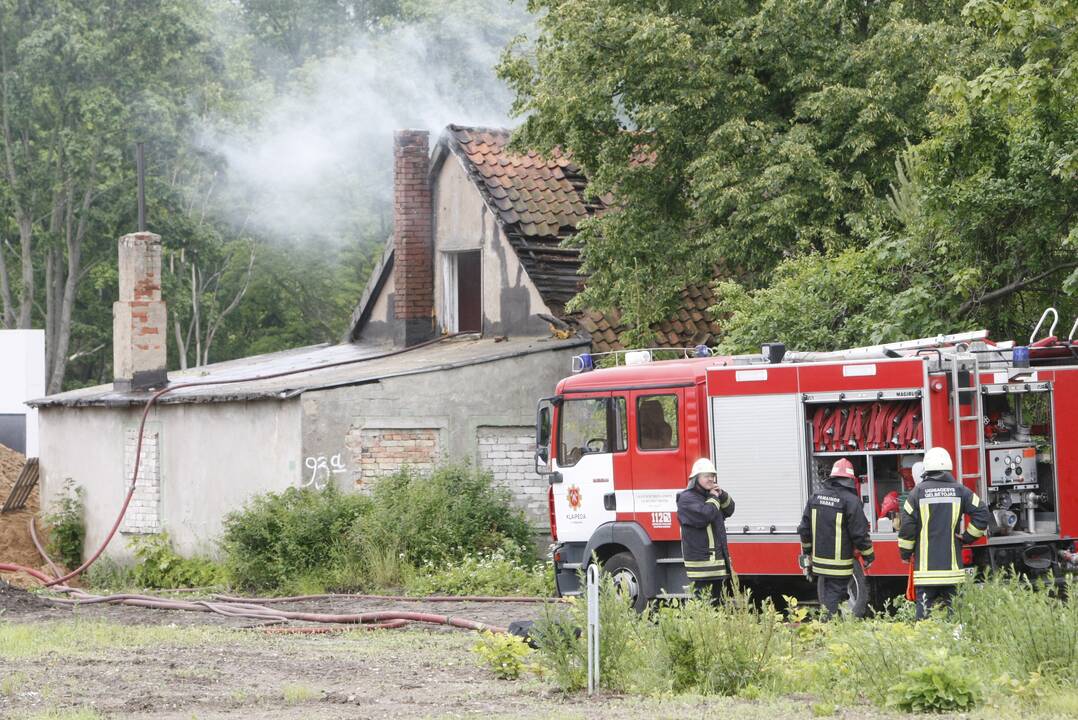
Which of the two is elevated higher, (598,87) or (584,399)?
(598,87)

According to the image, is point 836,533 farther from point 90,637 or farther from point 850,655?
point 90,637

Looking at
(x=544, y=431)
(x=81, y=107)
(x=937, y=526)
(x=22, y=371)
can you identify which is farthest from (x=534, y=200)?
(x=81, y=107)

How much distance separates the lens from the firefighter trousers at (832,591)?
41.4 feet

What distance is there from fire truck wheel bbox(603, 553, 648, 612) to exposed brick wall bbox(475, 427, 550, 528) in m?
6.65

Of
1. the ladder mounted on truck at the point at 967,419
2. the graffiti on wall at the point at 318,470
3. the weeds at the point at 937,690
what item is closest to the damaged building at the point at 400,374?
the graffiti on wall at the point at 318,470

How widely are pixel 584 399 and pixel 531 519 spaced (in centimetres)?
629

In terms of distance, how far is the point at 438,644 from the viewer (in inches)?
539

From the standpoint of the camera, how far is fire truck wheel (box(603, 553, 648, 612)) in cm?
1509

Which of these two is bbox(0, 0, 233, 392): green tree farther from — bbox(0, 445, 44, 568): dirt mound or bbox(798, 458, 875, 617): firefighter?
bbox(798, 458, 875, 617): firefighter

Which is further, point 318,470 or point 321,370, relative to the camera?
point 321,370

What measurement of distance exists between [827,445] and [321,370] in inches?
461

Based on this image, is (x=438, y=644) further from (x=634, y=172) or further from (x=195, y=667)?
(x=634, y=172)

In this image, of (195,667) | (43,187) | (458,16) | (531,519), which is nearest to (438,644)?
(195,667)

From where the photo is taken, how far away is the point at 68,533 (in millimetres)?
26016
